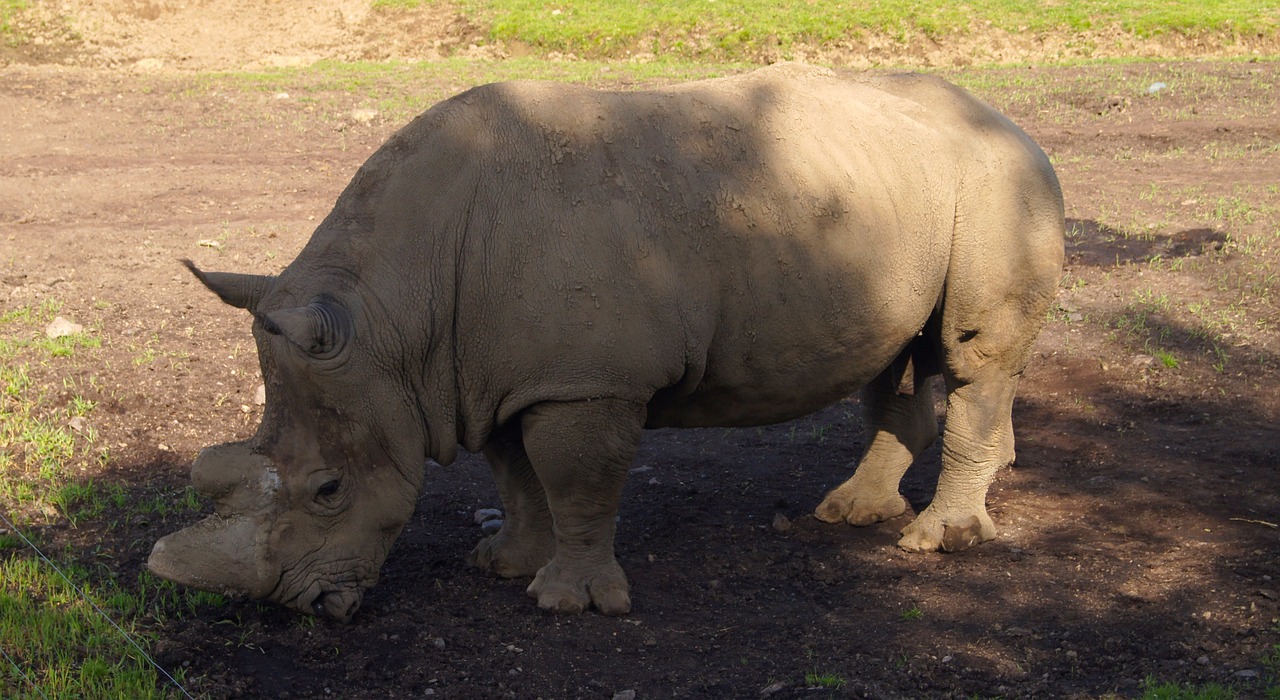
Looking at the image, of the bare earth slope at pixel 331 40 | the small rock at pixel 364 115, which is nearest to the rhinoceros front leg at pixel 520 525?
the small rock at pixel 364 115

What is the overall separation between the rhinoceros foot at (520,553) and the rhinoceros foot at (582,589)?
1.01ft

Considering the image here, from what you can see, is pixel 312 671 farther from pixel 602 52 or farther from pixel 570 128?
pixel 602 52

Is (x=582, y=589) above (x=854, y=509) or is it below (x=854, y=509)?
above

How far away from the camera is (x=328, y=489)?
4.94 metres

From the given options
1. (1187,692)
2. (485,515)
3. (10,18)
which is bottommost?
(10,18)

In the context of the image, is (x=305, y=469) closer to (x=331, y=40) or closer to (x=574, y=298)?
(x=574, y=298)

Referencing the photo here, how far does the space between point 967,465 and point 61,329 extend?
636cm

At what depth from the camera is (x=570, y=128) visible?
525 cm

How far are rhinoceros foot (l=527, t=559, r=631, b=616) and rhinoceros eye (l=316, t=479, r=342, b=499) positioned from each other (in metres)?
1.18

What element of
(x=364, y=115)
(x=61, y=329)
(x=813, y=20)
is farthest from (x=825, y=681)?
(x=813, y=20)

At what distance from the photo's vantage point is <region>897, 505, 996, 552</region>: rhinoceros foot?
21.0ft

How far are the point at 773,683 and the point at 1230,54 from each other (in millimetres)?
24147

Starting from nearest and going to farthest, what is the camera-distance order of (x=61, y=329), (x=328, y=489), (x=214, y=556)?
(x=214, y=556)
(x=328, y=489)
(x=61, y=329)

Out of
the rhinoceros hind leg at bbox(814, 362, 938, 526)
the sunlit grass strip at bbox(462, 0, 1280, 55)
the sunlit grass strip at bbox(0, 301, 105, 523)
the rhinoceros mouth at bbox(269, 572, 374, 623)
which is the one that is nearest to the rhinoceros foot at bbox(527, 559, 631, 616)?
the rhinoceros mouth at bbox(269, 572, 374, 623)
